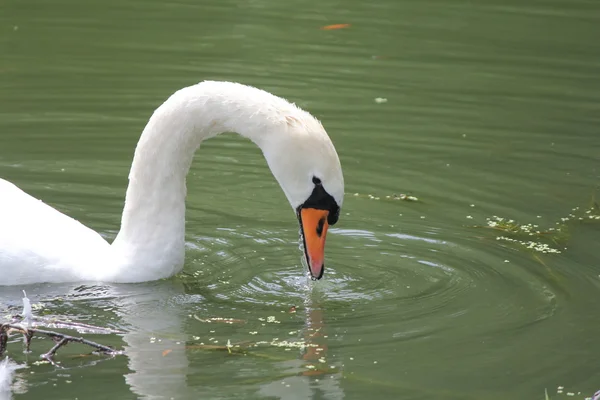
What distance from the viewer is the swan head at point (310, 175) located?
5770 mm

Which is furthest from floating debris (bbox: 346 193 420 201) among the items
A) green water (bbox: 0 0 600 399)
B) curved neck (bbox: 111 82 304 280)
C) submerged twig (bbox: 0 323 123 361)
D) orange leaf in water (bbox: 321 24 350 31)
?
orange leaf in water (bbox: 321 24 350 31)

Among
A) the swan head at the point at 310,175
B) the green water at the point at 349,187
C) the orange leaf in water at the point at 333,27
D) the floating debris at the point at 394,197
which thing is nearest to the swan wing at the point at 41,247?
the green water at the point at 349,187

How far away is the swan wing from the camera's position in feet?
20.3

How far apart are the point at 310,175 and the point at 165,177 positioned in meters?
0.92

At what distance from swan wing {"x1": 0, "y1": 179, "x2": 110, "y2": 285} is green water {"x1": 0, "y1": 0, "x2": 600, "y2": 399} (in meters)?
0.11

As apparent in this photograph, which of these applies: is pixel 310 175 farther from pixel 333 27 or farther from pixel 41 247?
pixel 333 27

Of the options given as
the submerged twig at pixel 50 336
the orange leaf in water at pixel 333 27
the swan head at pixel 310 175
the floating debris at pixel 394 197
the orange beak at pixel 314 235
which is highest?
the orange leaf in water at pixel 333 27

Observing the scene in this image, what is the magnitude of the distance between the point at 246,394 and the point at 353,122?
5.23 meters

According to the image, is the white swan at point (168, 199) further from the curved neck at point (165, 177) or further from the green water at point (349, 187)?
the green water at point (349, 187)

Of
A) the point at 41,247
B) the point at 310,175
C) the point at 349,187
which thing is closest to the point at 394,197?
the point at 349,187

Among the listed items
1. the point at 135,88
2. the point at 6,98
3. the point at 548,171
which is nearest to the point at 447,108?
the point at 548,171

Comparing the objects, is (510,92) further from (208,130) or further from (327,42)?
(208,130)

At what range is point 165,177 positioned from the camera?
20.9ft

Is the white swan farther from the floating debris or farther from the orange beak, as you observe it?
the floating debris
